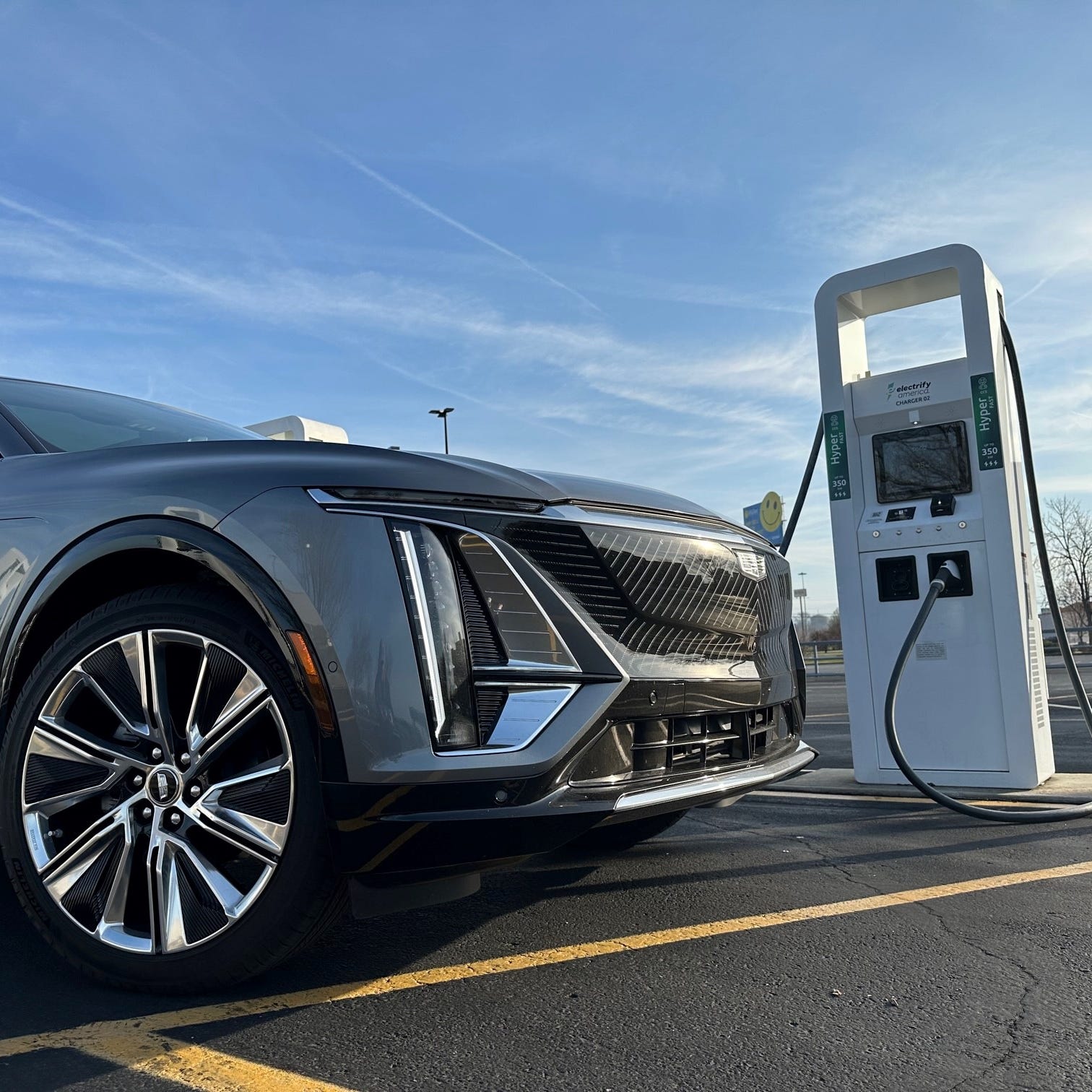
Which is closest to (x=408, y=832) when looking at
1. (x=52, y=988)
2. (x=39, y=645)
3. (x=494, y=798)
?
(x=494, y=798)

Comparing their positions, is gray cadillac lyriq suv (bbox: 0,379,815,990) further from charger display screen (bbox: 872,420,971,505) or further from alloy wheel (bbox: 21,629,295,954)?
charger display screen (bbox: 872,420,971,505)

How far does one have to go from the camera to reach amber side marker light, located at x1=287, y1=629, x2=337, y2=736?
2330 mm

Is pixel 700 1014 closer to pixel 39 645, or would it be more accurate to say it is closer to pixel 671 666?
pixel 671 666

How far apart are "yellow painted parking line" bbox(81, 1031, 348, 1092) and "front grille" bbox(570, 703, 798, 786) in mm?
860

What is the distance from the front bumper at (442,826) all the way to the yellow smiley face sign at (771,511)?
25.6 m

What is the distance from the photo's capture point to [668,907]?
319 cm

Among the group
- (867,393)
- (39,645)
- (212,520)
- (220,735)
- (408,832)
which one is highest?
(867,393)

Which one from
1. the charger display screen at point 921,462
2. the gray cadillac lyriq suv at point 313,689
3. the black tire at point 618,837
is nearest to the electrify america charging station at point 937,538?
the charger display screen at point 921,462

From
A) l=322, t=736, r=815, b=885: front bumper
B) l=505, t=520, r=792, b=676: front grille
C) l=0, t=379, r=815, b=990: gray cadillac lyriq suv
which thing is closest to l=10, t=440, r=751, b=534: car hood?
l=0, t=379, r=815, b=990: gray cadillac lyriq suv

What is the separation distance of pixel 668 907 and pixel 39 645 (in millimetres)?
2005

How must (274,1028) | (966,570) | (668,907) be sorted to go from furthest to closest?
(966,570) → (668,907) → (274,1028)

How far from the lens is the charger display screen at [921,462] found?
575 centimetres

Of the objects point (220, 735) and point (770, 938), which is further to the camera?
point (770, 938)

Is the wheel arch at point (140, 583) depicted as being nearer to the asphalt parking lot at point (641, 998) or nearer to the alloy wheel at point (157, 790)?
the alloy wheel at point (157, 790)
